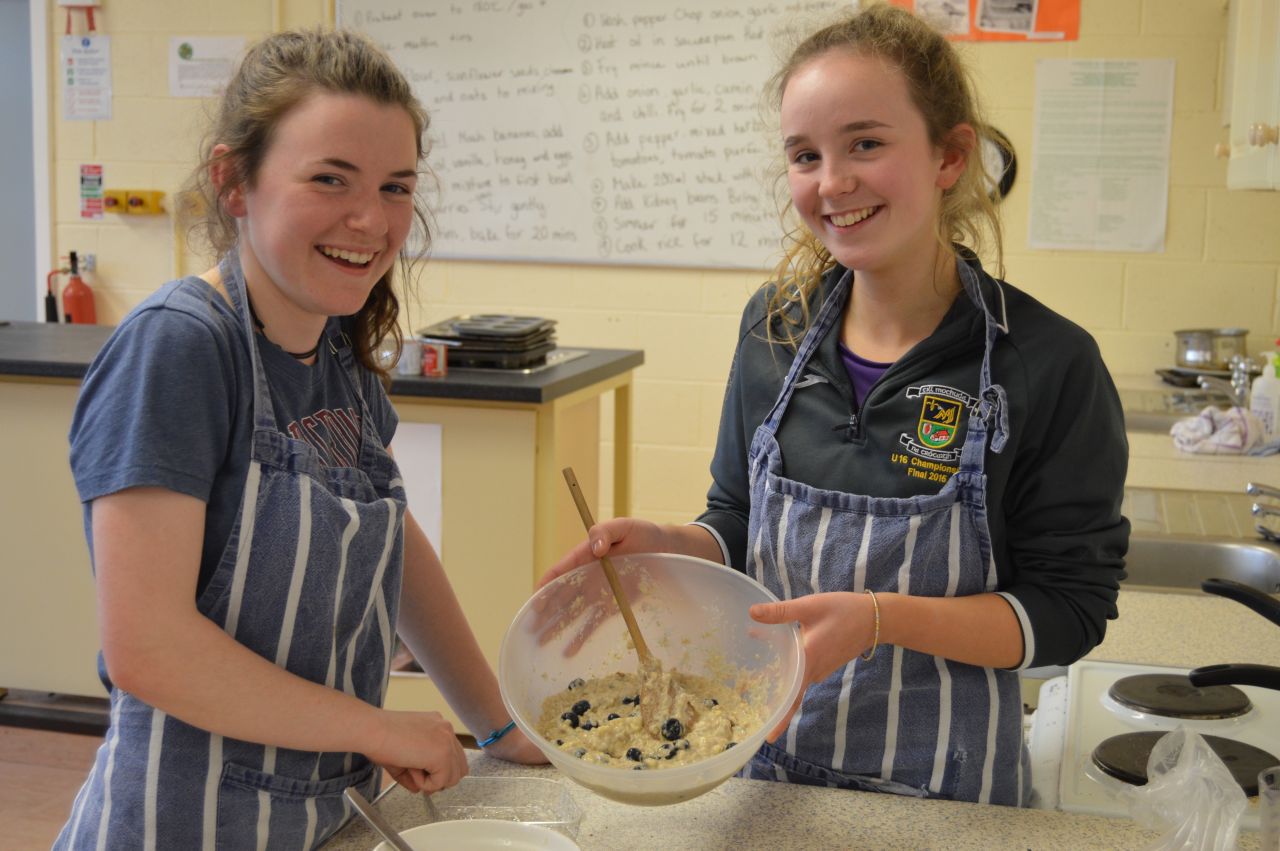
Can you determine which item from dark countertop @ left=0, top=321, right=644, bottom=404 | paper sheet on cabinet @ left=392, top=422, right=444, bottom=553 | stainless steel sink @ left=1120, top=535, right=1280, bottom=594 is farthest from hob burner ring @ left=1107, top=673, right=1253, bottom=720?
paper sheet on cabinet @ left=392, top=422, right=444, bottom=553

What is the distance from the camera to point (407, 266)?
1.34 meters

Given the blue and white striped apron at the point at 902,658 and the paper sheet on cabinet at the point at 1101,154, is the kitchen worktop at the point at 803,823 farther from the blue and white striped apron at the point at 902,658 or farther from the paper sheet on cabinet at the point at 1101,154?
the paper sheet on cabinet at the point at 1101,154

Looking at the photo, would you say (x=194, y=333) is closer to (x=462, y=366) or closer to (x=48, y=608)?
(x=462, y=366)

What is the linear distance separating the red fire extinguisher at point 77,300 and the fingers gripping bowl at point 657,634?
377cm

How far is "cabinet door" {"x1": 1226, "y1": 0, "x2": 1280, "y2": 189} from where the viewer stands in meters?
2.25

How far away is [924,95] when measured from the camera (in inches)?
48.2

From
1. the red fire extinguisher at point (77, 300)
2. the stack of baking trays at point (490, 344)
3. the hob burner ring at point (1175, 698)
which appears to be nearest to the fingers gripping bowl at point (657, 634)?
the hob burner ring at point (1175, 698)

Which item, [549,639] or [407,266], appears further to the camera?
[407,266]

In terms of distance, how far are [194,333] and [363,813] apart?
400 millimetres

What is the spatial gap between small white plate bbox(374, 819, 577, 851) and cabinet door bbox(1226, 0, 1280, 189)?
1850mm

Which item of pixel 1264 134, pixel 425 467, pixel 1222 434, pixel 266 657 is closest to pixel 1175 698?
pixel 266 657

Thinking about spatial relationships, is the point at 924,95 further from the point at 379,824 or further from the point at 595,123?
the point at 595,123

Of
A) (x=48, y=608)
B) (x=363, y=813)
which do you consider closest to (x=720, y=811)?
(x=363, y=813)

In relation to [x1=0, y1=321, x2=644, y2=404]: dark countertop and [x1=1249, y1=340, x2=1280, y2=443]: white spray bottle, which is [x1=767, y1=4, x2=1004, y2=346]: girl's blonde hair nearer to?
[x1=0, y1=321, x2=644, y2=404]: dark countertop
